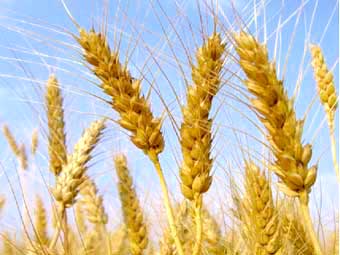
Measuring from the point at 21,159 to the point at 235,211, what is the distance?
3.73m

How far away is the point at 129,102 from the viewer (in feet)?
6.26

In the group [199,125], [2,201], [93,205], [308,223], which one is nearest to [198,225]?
[199,125]

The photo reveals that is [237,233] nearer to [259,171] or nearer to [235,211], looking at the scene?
[235,211]

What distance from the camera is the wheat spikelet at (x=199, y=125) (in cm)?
187

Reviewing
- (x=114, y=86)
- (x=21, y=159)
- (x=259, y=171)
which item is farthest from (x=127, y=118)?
(x=21, y=159)

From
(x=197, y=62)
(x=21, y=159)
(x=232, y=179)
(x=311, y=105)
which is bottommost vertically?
(x=232, y=179)

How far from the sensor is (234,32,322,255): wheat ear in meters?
1.54

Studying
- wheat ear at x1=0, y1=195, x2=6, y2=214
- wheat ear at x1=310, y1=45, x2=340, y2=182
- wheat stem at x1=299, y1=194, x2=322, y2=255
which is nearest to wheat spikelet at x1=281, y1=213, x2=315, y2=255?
wheat stem at x1=299, y1=194, x2=322, y2=255

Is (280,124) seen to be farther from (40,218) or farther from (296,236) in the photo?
(40,218)

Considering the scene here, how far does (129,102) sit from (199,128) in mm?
279

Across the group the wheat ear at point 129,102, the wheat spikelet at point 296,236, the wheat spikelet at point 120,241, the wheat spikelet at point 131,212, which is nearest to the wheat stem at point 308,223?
the wheat ear at point 129,102

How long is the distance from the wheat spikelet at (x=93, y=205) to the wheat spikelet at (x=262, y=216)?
7.09 feet

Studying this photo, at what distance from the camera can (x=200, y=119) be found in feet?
6.13

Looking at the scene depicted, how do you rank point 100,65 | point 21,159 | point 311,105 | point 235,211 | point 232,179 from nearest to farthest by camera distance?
point 311,105, point 100,65, point 232,179, point 235,211, point 21,159
